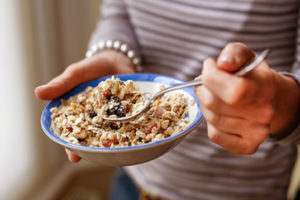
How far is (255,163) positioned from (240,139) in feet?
1.35

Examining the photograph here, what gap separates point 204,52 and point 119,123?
0.35 meters

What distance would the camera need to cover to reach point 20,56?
46.7 inches

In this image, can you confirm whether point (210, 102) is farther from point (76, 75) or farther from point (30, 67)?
point (30, 67)

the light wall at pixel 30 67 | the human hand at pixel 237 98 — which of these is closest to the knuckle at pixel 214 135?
the human hand at pixel 237 98

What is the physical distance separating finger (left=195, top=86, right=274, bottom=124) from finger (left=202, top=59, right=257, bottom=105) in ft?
0.06

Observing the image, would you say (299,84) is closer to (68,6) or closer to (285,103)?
(285,103)

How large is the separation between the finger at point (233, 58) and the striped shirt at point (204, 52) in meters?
0.34

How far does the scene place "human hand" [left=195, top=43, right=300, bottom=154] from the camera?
0.45 m

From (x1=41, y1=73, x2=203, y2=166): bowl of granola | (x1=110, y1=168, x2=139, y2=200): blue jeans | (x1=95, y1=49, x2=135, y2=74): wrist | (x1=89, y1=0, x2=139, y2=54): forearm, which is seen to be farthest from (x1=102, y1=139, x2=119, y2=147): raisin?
(x1=110, y1=168, x2=139, y2=200): blue jeans

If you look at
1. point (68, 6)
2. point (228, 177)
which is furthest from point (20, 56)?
point (228, 177)

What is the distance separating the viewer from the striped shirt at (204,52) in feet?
2.61

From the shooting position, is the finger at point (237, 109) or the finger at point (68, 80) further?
the finger at point (68, 80)

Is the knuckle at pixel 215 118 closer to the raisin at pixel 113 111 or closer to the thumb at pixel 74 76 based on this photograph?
the raisin at pixel 113 111

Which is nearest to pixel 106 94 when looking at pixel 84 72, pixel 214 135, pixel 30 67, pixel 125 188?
pixel 84 72
